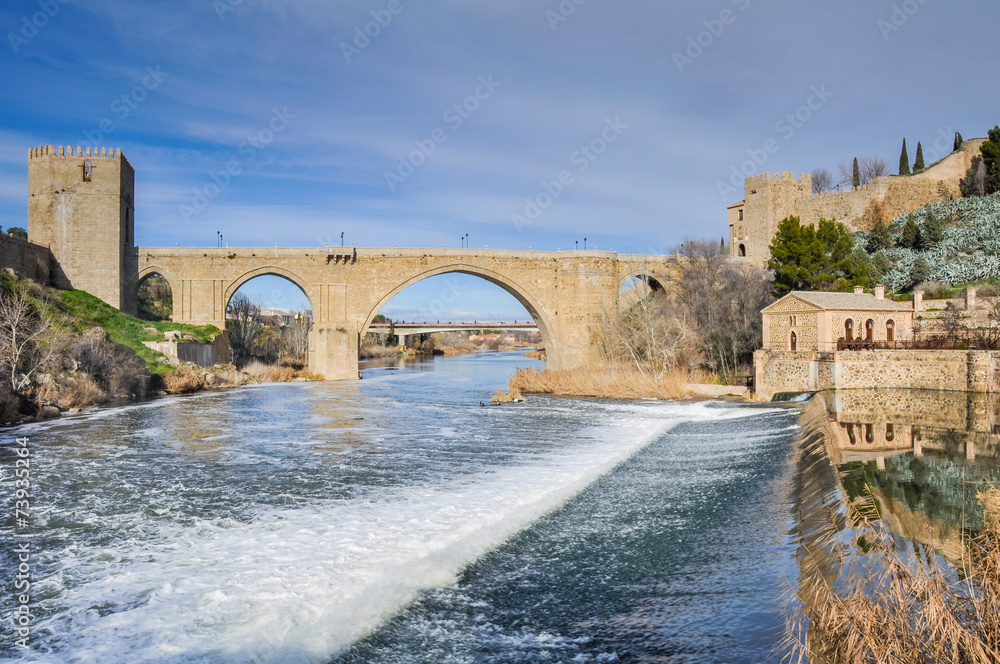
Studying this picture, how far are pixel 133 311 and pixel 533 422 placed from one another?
19.1 meters

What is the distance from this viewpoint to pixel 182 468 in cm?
911

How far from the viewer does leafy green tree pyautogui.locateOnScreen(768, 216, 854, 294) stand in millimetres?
24047

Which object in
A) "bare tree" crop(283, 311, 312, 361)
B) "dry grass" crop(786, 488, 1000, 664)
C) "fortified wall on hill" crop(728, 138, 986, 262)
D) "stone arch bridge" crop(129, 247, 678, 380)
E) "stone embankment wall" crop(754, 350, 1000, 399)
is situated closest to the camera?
"dry grass" crop(786, 488, 1000, 664)

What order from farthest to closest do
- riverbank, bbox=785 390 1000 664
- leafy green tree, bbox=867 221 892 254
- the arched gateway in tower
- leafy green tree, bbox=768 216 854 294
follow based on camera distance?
leafy green tree, bbox=867 221 892 254, the arched gateway in tower, leafy green tree, bbox=768 216 854 294, riverbank, bbox=785 390 1000 664

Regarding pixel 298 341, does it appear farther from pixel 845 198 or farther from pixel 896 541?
pixel 896 541

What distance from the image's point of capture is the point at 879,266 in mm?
28859

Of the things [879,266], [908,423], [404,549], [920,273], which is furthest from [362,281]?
[920,273]

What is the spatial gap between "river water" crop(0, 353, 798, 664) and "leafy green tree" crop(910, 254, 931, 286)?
1935 cm

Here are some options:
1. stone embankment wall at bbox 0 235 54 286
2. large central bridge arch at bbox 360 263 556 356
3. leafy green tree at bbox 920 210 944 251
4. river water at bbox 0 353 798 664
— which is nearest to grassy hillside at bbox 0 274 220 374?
stone embankment wall at bbox 0 235 54 286

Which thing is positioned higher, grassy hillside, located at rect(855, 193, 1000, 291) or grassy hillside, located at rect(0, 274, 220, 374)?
grassy hillside, located at rect(855, 193, 1000, 291)

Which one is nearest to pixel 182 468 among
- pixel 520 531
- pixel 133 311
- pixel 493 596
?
pixel 520 531

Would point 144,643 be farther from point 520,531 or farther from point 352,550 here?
point 520,531

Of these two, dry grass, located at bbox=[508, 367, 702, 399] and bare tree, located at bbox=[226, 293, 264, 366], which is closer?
dry grass, located at bbox=[508, 367, 702, 399]

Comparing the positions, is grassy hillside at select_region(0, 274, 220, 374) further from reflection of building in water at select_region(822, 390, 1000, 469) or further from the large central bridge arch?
reflection of building in water at select_region(822, 390, 1000, 469)
